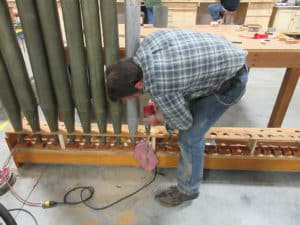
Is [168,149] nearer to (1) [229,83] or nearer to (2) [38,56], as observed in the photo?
(1) [229,83]

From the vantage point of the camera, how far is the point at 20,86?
1229 millimetres

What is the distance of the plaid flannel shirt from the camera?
860mm

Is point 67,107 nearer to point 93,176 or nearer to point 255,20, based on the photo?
point 93,176

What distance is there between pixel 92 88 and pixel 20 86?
0.39m

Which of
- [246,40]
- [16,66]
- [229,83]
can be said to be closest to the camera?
[229,83]

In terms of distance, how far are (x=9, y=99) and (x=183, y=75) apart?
3.34 feet

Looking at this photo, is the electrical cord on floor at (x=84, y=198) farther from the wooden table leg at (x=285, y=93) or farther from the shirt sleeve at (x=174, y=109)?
the wooden table leg at (x=285, y=93)

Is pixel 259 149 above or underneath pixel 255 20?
underneath

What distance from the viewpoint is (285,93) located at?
5.54ft

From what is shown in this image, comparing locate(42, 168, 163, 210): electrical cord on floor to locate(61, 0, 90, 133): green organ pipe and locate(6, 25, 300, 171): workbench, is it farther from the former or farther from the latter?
locate(61, 0, 90, 133): green organ pipe

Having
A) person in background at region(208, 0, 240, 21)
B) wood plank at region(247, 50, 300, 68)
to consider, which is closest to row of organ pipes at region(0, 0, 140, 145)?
wood plank at region(247, 50, 300, 68)

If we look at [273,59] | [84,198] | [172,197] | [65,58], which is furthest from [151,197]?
[273,59]

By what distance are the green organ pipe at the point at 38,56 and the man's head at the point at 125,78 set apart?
46cm

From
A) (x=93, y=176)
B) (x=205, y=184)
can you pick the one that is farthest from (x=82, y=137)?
(x=205, y=184)
